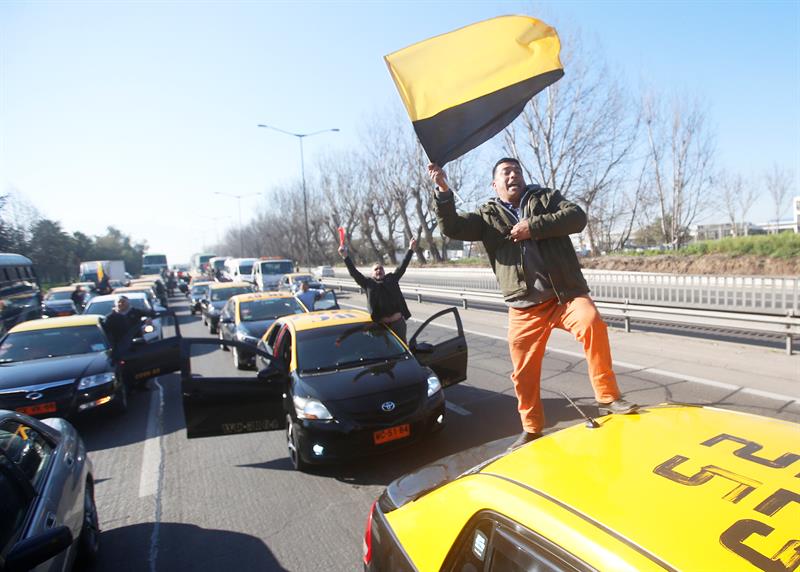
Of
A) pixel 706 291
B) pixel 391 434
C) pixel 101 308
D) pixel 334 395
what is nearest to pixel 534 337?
pixel 391 434

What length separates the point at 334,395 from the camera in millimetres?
4793

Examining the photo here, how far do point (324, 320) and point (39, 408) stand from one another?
3.59 meters

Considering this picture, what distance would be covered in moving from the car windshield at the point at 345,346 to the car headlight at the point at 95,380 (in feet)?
9.60

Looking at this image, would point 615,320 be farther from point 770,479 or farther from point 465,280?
point 770,479

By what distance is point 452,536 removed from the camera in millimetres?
1722

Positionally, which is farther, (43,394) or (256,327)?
(256,327)

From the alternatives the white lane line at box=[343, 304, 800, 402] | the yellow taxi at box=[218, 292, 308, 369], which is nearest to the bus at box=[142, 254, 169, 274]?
the yellow taxi at box=[218, 292, 308, 369]

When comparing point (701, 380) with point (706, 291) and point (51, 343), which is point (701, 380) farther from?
point (51, 343)

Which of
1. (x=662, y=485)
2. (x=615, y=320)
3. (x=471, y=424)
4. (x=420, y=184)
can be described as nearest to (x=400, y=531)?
(x=662, y=485)

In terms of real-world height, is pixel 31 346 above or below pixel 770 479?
below

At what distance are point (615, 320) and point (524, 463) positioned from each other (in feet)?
39.0

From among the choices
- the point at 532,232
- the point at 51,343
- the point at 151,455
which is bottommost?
the point at 151,455

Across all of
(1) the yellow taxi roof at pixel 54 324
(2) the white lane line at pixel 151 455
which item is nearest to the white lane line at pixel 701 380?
(2) the white lane line at pixel 151 455

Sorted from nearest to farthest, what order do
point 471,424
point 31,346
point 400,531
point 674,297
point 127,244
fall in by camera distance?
point 400,531
point 471,424
point 31,346
point 674,297
point 127,244
